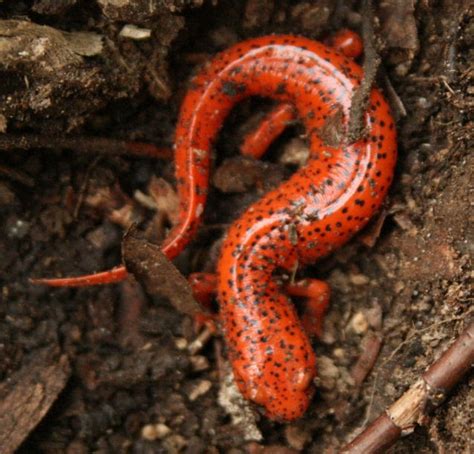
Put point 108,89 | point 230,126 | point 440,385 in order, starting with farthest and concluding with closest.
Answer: point 230,126, point 108,89, point 440,385

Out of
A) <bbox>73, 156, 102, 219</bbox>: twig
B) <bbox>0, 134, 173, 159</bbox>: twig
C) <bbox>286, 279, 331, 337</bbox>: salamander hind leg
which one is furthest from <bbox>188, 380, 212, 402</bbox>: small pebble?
<bbox>0, 134, 173, 159</bbox>: twig

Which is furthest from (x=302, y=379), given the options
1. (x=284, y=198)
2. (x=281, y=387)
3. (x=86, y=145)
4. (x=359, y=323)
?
(x=86, y=145)

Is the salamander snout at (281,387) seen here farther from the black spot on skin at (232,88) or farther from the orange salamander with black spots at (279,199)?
the black spot on skin at (232,88)

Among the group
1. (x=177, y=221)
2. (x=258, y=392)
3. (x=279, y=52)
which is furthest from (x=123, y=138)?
(x=258, y=392)

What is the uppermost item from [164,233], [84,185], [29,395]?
[84,185]

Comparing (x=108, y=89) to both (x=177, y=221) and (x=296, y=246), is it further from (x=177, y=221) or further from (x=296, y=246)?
(x=296, y=246)

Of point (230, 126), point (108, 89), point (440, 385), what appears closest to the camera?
point (440, 385)

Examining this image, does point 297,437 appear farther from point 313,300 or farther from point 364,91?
point 364,91
